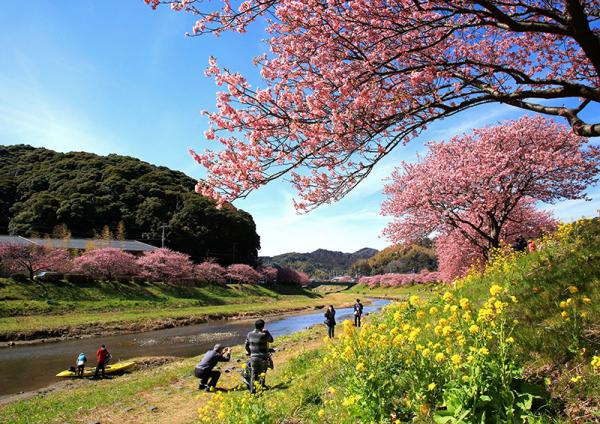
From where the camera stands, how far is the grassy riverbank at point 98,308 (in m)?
28.2

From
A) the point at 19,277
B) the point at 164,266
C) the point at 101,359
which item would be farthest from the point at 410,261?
the point at 101,359

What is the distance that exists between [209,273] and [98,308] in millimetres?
27577

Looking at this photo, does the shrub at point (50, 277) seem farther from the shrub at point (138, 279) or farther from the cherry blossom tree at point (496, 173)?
the cherry blossom tree at point (496, 173)

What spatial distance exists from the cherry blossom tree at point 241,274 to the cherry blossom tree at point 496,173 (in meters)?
56.8

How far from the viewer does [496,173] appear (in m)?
16.1

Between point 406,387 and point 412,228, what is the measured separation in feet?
50.0

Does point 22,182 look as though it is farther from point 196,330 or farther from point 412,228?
point 412,228

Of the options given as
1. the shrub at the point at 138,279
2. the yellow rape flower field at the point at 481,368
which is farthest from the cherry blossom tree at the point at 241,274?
the yellow rape flower field at the point at 481,368

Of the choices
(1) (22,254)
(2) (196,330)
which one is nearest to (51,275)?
(1) (22,254)

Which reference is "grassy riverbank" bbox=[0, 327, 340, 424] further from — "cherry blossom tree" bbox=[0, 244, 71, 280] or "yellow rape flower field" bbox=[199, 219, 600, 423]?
"cherry blossom tree" bbox=[0, 244, 71, 280]

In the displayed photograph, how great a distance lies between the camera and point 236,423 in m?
5.42

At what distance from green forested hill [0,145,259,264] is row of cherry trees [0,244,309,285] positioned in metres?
9.72

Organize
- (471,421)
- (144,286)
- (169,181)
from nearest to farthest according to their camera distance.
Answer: (471,421)
(144,286)
(169,181)

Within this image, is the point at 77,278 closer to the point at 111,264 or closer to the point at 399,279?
the point at 111,264
